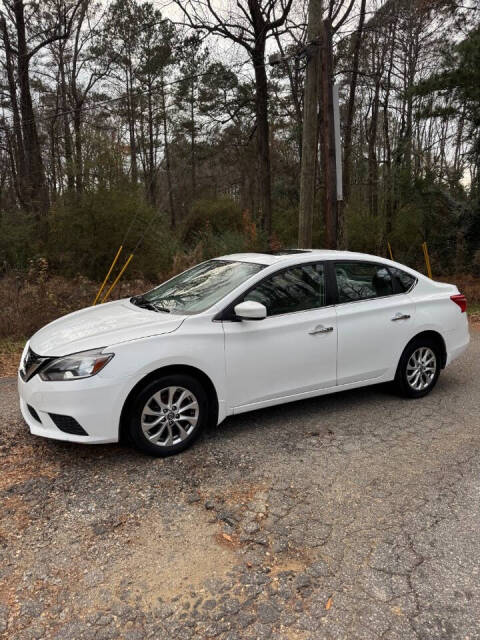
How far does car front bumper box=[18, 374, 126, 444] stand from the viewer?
3619 mm

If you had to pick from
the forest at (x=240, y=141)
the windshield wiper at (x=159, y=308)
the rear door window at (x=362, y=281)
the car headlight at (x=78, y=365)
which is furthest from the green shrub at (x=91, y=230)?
the car headlight at (x=78, y=365)

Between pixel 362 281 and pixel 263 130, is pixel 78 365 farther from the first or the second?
pixel 263 130

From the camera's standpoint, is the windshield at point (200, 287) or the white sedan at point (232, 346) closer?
the white sedan at point (232, 346)

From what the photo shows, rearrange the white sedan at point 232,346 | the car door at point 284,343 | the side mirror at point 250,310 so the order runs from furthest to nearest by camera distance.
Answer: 1. the car door at point 284,343
2. the side mirror at point 250,310
3. the white sedan at point 232,346

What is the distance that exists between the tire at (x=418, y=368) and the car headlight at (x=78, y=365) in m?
3.08

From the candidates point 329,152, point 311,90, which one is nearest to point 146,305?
point 329,152

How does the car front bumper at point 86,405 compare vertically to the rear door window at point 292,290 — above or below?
below

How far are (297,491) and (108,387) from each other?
1.54m

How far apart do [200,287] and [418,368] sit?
2480mm

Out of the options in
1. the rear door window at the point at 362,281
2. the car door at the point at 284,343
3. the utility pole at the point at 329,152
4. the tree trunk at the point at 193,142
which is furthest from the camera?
the tree trunk at the point at 193,142

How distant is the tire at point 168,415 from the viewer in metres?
3.80

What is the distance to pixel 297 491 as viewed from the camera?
11.4 ft

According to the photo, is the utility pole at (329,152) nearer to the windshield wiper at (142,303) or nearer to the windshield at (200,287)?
the windshield at (200,287)

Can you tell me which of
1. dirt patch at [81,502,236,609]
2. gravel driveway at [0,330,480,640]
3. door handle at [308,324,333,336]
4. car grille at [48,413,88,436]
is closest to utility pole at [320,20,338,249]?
door handle at [308,324,333,336]
